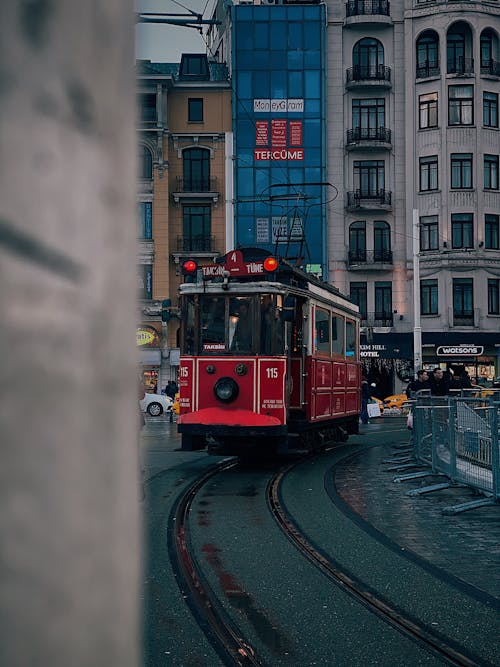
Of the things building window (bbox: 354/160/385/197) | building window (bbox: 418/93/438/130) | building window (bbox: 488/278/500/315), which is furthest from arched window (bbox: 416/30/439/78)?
building window (bbox: 488/278/500/315)

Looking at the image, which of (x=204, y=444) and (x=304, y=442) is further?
(x=304, y=442)

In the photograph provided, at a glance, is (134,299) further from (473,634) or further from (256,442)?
(256,442)

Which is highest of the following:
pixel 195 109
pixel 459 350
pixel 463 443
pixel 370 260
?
pixel 195 109

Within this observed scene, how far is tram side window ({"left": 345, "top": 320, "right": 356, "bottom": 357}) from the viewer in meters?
20.5

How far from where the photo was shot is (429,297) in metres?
46.3

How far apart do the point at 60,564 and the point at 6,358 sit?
0.17 m

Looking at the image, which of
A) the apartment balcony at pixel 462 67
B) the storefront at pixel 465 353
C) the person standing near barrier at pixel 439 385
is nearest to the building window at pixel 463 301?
the storefront at pixel 465 353

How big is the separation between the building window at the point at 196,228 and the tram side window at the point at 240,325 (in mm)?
31650

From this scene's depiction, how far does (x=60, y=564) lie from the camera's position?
71 centimetres

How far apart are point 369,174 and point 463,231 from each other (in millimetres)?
5552

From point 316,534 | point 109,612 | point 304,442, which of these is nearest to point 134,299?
point 109,612

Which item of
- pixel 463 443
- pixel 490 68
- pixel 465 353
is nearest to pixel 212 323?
pixel 463 443

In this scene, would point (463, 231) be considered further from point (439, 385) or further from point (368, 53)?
point (439, 385)

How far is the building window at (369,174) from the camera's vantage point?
47.4 metres
